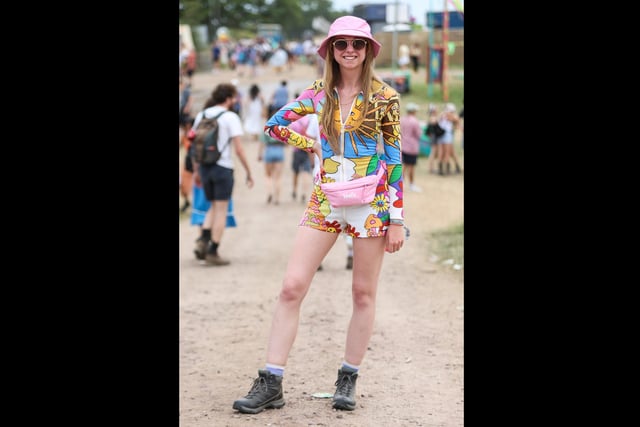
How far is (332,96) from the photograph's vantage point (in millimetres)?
4953

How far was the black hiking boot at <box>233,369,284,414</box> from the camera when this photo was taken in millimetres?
5043

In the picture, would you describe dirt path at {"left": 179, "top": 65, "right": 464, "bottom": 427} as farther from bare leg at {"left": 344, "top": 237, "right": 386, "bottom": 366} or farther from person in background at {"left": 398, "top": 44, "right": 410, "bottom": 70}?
person in background at {"left": 398, "top": 44, "right": 410, "bottom": 70}

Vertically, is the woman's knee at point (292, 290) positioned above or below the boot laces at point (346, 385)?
above

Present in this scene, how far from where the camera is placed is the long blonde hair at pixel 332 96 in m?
4.93

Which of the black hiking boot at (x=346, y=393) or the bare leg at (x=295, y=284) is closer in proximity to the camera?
the bare leg at (x=295, y=284)

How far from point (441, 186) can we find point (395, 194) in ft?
48.9

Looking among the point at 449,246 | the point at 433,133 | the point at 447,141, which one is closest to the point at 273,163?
the point at 449,246

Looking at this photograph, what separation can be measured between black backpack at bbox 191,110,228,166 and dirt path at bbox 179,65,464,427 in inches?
49.0

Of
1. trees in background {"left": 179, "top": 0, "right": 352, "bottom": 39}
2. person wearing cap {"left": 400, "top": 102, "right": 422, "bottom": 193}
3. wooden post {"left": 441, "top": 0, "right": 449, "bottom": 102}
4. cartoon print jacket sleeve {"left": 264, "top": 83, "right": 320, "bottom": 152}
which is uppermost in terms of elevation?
trees in background {"left": 179, "top": 0, "right": 352, "bottom": 39}

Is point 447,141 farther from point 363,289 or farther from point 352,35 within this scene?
point 352,35

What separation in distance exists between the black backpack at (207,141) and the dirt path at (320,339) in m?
1.25

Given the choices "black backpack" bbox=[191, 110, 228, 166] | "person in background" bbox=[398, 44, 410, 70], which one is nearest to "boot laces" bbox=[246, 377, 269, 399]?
"black backpack" bbox=[191, 110, 228, 166]

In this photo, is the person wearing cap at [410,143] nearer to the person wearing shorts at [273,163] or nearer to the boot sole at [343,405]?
the person wearing shorts at [273,163]

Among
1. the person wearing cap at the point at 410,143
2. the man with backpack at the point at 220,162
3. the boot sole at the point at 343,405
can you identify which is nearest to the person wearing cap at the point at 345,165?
the boot sole at the point at 343,405
